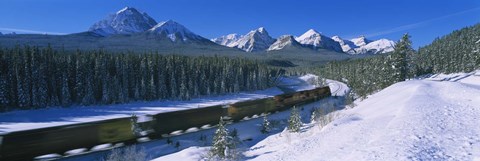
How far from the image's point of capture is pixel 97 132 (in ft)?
71.2

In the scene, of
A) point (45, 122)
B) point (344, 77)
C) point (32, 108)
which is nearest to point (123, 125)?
point (45, 122)

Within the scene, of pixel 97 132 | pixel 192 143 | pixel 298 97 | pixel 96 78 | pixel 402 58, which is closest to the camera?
pixel 97 132

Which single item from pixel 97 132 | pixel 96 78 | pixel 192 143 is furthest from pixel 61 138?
pixel 96 78

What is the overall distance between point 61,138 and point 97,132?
2329 millimetres

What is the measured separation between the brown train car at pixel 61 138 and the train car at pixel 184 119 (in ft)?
8.51

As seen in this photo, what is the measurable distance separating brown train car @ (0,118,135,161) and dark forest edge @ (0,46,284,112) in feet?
135

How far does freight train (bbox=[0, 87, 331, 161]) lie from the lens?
1808 centimetres

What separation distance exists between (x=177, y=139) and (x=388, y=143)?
1945 cm

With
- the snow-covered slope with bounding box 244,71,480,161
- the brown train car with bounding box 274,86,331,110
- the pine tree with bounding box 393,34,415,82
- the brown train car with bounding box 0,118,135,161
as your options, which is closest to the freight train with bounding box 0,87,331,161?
the brown train car with bounding box 0,118,135,161

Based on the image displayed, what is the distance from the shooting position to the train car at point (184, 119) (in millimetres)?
25734

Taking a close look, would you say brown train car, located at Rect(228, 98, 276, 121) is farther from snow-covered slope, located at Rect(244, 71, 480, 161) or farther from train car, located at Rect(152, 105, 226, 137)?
snow-covered slope, located at Rect(244, 71, 480, 161)

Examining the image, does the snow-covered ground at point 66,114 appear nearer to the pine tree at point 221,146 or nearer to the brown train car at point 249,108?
the brown train car at point 249,108

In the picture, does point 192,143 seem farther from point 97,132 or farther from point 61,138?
point 61,138

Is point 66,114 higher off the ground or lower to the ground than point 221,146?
lower
